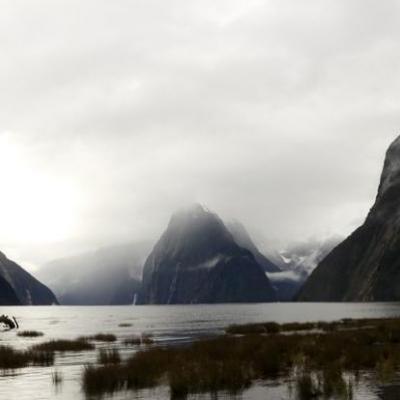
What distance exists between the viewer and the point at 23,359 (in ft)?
148

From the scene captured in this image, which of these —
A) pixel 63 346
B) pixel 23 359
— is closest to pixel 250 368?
pixel 23 359

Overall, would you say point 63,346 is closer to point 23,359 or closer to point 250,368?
point 23,359

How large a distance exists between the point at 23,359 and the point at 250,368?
2007 centimetres

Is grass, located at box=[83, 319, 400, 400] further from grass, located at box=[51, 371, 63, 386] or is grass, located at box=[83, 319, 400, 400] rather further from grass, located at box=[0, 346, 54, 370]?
grass, located at box=[0, 346, 54, 370]

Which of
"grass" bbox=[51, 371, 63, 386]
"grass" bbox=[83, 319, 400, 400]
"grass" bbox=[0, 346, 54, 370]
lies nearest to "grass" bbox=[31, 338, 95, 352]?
"grass" bbox=[0, 346, 54, 370]

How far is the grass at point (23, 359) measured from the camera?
1705 inches

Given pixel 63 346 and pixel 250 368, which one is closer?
pixel 250 368

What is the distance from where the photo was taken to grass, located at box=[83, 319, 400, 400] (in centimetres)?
2762

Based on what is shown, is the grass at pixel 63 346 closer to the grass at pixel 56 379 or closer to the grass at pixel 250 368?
the grass at pixel 250 368

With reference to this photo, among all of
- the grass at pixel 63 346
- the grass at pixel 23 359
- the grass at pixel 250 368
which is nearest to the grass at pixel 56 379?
the grass at pixel 250 368

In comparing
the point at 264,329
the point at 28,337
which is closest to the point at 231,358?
the point at 264,329

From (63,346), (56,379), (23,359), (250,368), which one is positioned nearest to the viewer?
(250,368)

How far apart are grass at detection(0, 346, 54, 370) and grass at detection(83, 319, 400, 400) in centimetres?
968

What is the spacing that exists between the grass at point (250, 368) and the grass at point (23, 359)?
968cm
